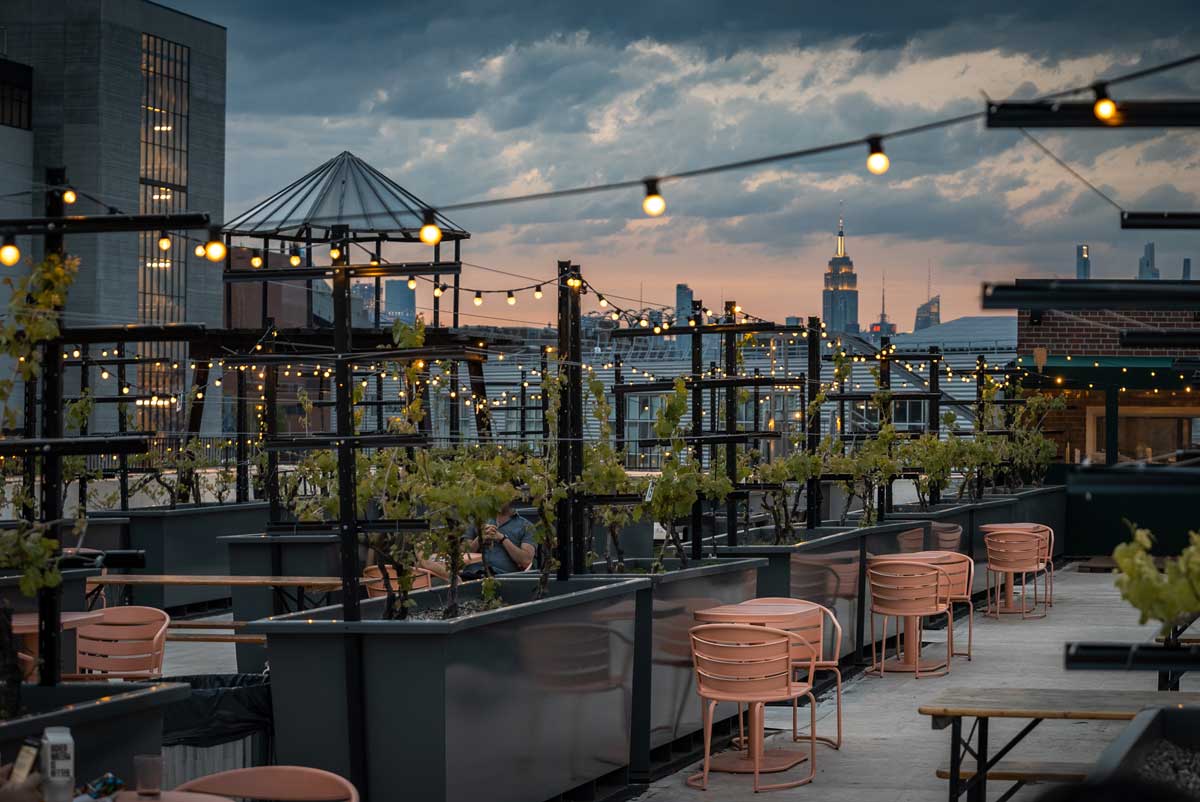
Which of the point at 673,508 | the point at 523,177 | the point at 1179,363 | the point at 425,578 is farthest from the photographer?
the point at 523,177

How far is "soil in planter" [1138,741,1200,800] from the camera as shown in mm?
4980

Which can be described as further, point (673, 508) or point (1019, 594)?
point (1019, 594)

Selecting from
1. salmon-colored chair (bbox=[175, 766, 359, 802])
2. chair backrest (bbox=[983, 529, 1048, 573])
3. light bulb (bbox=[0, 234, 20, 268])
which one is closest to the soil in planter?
salmon-colored chair (bbox=[175, 766, 359, 802])

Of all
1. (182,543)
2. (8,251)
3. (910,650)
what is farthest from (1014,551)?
(8,251)

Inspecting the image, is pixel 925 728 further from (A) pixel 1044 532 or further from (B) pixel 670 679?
(A) pixel 1044 532

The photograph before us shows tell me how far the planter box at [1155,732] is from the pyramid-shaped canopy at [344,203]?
49.0 feet

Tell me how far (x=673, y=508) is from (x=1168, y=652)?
17.1 ft

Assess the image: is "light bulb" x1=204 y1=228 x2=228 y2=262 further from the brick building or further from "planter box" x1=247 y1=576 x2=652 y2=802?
the brick building

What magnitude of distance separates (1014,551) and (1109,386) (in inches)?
292

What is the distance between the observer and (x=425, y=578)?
421 inches

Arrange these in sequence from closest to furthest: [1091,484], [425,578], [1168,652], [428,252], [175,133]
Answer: [1091,484] → [1168,652] → [425,578] → [428,252] → [175,133]

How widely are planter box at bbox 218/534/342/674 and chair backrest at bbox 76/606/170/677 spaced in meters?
3.19

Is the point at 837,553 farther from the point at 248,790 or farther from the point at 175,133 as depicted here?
the point at 175,133

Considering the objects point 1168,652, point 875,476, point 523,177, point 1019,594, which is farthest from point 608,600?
point 523,177
